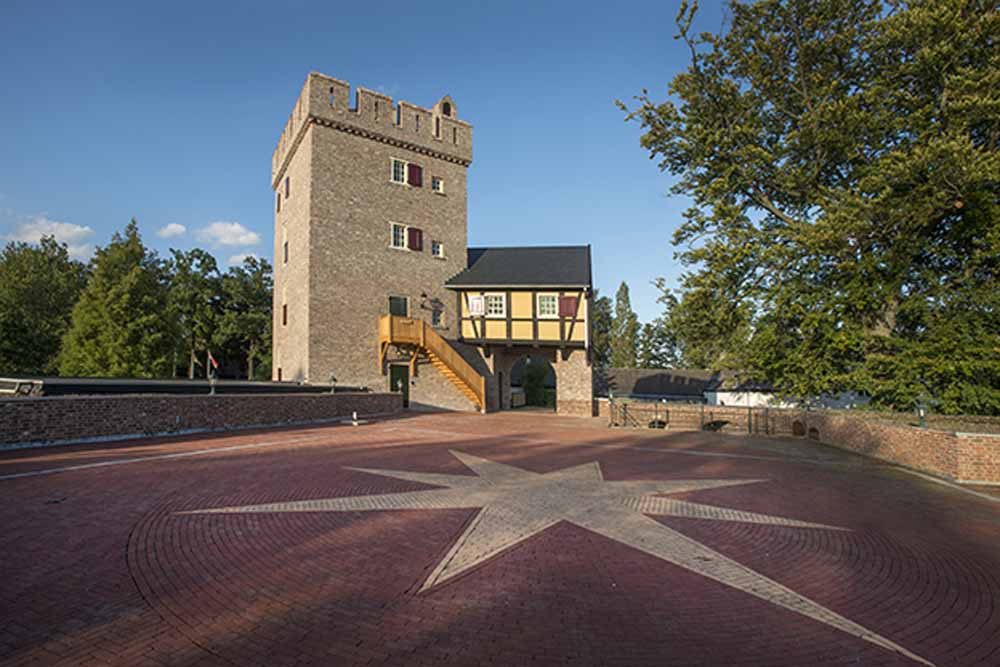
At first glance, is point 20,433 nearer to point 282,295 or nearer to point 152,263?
point 282,295

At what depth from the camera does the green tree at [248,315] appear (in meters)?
46.7

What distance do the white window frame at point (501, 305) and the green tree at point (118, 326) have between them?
Answer: 23.1 meters

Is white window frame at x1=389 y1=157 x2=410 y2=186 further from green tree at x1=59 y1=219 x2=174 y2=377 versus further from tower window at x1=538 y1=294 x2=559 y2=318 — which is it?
green tree at x1=59 y1=219 x2=174 y2=377

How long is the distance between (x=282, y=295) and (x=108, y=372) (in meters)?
13.7

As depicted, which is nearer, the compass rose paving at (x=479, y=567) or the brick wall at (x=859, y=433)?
the compass rose paving at (x=479, y=567)

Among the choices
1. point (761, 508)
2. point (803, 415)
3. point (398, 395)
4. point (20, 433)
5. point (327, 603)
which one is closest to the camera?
point (327, 603)

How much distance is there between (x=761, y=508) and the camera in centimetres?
871

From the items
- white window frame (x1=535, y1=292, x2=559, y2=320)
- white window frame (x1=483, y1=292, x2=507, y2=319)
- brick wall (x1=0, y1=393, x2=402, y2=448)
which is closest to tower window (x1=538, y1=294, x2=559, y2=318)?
white window frame (x1=535, y1=292, x2=559, y2=320)

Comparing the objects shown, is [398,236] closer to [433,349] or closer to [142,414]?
[433,349]

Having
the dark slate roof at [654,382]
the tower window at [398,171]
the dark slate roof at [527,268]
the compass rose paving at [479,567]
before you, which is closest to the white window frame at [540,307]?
the dark slate roof at [527,268]

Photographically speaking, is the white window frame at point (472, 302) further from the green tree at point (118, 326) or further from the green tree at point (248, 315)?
the green tree at point (248, 315)

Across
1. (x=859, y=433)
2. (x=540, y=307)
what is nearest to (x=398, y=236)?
(x=540, y=307)

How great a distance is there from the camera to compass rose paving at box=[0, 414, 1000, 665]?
425 centimetres

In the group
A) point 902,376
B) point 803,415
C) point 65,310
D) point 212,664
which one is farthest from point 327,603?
point 65,310
